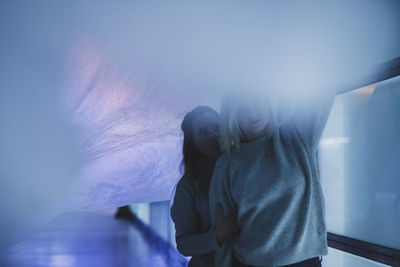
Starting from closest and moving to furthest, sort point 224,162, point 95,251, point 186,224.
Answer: point 224,162
point 186,224
point 95,251

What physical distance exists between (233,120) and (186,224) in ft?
1.50

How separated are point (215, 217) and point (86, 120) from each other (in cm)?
105

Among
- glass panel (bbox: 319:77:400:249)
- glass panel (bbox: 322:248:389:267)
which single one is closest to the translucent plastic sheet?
glass panel (bbox: 319:77:400:249)

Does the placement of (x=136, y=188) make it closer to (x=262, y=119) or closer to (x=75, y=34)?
(x=75, y=34)

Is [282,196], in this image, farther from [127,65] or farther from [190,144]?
[127,65]

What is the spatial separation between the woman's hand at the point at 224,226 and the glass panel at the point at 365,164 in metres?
0.63

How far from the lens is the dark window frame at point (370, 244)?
98 centimetres

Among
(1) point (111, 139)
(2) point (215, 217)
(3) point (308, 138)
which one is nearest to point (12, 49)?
(1) point (111, 139)

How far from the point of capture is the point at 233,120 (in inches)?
29.9

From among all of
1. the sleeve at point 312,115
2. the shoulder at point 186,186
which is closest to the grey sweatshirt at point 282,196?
the sleeve at point 312,115

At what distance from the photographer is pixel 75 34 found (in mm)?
1159

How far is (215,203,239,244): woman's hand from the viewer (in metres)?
0.72

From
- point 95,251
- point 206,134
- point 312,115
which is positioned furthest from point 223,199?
point 95,251

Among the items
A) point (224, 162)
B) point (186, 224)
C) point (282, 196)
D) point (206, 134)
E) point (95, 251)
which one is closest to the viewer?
point (282, 196)
